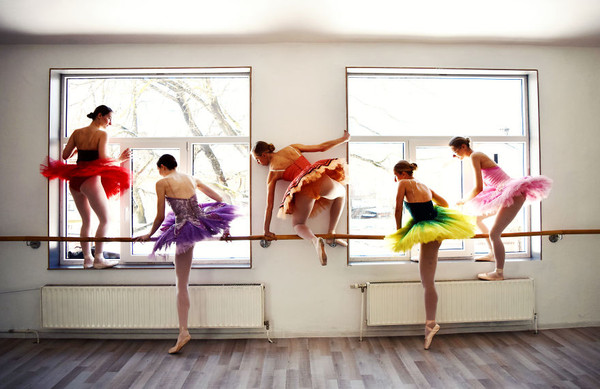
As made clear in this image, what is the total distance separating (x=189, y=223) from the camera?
278 cm

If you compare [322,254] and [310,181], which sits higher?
[310,181]

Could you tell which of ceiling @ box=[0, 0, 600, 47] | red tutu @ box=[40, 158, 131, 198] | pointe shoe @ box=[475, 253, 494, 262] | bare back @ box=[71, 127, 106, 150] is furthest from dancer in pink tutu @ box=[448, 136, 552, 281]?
bare back @ box=[71, 127, 106, 150]

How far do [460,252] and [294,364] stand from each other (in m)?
1.96

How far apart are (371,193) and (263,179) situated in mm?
1096

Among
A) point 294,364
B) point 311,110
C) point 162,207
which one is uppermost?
point 311,110

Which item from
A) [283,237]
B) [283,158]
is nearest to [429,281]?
[283,237]

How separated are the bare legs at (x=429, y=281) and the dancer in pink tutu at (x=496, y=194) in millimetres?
588

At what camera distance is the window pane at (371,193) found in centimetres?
343

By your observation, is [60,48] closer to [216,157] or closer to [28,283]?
[216,157]

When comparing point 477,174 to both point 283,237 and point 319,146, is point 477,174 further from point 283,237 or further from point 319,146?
point 283,237

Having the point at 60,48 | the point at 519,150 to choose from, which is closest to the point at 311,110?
the point at 519,150

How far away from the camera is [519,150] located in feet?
11.5

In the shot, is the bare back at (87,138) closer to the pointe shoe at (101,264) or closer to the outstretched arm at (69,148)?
the outstretched arm at (69,148)

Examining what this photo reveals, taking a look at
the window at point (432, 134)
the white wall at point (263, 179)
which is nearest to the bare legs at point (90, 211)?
the white wall at point (263, 179)
